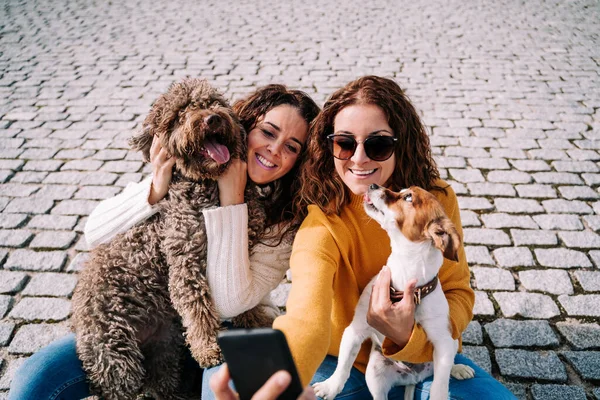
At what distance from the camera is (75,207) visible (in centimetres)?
453

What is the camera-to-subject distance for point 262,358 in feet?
4.67

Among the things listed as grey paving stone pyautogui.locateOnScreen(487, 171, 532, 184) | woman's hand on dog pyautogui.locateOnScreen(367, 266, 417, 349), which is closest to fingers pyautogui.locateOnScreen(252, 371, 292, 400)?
woman's hand on dog pyautogui.locateOnScreen(367, 266, 417, 349)

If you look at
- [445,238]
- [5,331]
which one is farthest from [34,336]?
[445,238]

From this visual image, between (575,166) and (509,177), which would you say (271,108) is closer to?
(509,177)

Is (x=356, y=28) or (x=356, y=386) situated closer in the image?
(x=356, y=386)

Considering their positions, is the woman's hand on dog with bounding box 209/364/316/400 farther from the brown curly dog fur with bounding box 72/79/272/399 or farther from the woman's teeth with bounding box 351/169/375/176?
the woman's teeth with bounding box 351/169/375/176

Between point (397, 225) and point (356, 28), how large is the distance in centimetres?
880

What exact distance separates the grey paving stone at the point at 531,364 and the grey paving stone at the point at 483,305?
0.35 meters

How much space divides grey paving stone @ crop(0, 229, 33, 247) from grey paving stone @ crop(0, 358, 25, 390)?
53.1 inches

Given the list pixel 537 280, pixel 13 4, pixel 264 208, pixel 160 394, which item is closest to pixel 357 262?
pixel 264 208

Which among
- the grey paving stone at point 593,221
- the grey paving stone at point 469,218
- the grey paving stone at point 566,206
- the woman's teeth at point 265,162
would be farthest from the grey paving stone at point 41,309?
the grey paving stone at point 593,221

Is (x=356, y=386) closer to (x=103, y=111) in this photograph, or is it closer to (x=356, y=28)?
(x=103, y=111)

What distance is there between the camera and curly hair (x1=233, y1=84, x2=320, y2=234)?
2738 mm

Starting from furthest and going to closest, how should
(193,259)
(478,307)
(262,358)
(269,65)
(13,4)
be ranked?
(13,4)
(269,65)
(478,307)
(193,259)
(262,358)
